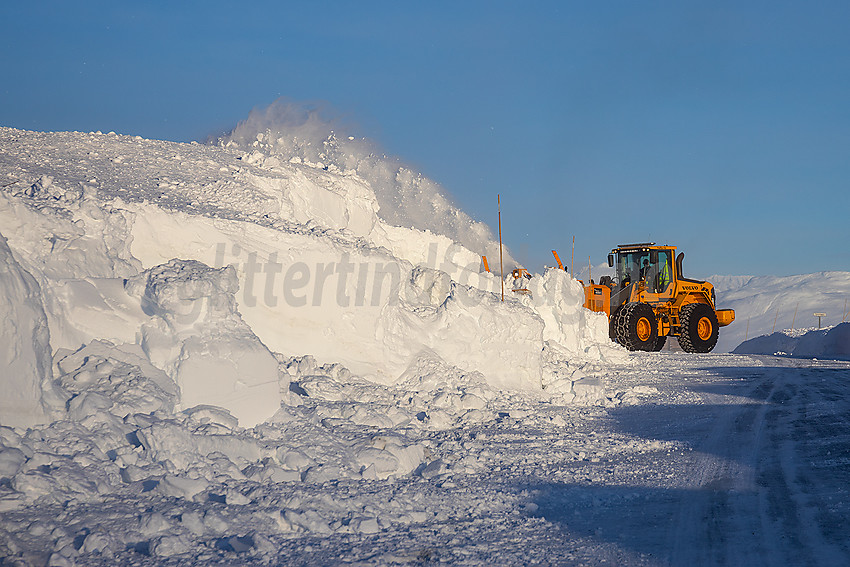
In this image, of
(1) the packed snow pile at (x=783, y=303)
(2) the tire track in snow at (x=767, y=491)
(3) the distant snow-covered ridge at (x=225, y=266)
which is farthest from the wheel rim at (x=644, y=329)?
(1) the packed snow pile at (x=783, y=303)

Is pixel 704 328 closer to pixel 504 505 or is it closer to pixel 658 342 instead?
pixel 658 342

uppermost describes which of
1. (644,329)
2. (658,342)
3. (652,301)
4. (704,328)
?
(652,301)

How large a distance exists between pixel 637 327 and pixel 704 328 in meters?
2.58

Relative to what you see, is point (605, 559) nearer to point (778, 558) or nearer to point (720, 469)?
point (778, 558)

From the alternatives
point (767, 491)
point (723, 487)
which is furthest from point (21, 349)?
point (767, 491)

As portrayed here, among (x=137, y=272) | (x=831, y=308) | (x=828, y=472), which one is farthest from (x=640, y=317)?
(x=831, y=308)

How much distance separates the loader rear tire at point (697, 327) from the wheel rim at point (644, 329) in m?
1.36

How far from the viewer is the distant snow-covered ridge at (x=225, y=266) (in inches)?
265

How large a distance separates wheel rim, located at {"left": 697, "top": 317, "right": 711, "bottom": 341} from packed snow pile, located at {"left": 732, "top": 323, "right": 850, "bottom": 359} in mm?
2506

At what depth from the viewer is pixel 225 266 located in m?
8.35

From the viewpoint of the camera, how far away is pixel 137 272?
25.0 feet

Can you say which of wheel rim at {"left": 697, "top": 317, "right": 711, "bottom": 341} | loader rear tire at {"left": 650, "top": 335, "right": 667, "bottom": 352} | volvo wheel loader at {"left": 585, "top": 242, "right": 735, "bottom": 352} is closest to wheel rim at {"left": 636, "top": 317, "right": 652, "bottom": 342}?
volvo wheel loader at {"left": 585, "top": 242, "right": 735, "bottom": 352}

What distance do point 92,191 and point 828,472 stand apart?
8285 millimetres

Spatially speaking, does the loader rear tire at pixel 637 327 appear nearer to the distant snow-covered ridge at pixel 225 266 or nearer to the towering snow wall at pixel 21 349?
the distant snow-covered ridge at pixel 225 266
